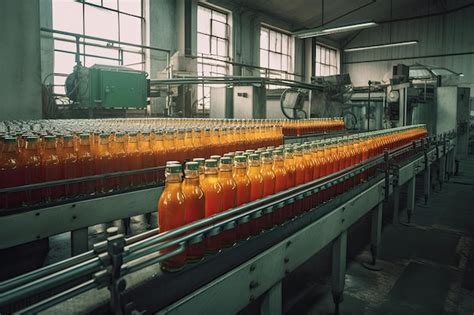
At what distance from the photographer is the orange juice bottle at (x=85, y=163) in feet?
5.59

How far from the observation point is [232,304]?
1.07 m

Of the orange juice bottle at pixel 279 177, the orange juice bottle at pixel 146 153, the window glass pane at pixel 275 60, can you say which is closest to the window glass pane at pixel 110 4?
the window glass pane at pixel 275 60

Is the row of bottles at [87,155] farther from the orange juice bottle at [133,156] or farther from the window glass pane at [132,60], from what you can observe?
the window glass pane at [132,60]

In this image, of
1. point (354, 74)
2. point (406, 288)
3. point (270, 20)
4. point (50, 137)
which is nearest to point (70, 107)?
point (50, 137)

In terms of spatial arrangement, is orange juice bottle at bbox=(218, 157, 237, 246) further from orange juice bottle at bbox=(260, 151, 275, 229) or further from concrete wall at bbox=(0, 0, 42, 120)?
concrete wall at bbox=(0, 0, 42, 120)

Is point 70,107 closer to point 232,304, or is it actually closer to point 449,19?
point 232,304

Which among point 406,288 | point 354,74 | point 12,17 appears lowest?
point 406,288

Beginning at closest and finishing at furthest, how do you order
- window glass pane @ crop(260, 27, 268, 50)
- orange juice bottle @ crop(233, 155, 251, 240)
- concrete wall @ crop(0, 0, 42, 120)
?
orange juice bottle @ crop(233, 155, 251, 240) → concrete wall @ crop(0, 0, 42, 120) → window glass pane @ crop(260, 27, 268, 50)

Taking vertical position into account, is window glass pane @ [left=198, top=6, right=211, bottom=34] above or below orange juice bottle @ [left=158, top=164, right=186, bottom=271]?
above

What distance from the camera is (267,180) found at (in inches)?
51.6

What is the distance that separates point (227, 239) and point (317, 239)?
587mm

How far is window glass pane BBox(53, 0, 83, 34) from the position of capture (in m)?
→ 7.30

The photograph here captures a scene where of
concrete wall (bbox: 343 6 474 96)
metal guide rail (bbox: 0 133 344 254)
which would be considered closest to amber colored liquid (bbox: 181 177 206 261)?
metal guide rail (bbox: 0 133 344 254)

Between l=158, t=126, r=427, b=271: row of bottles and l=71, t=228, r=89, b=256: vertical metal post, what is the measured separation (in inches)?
34.0
